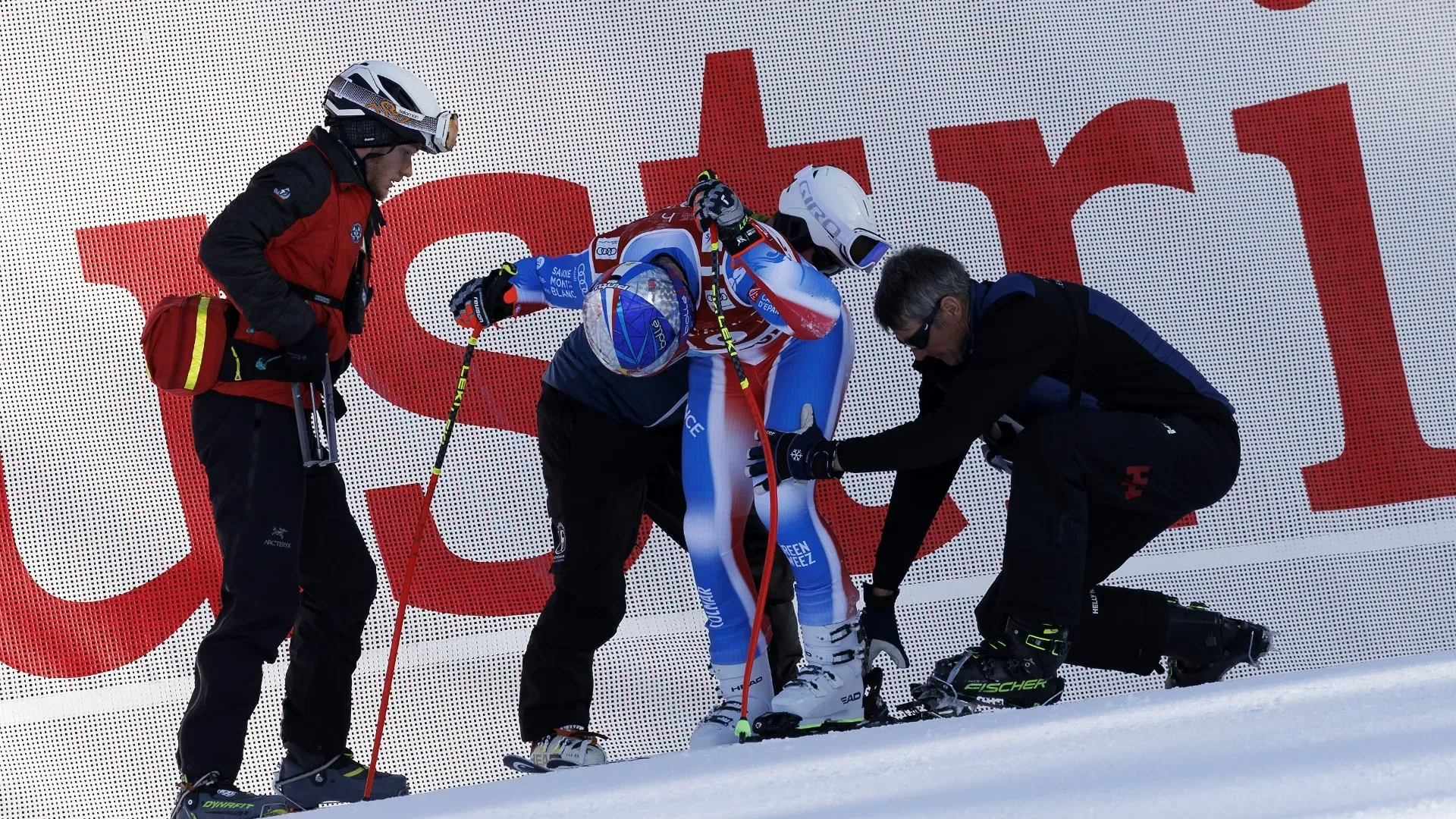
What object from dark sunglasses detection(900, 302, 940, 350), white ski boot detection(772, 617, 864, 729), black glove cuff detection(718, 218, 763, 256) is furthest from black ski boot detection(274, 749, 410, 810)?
dark sunglasses detection(900, 302, 940, 350)

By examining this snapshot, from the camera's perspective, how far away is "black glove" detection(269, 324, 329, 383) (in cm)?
229

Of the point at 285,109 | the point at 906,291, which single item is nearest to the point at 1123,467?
the point at 906,291

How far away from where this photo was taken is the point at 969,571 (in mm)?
3527

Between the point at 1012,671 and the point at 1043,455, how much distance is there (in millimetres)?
400

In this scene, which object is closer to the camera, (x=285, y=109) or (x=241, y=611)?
(x=241, y=611)

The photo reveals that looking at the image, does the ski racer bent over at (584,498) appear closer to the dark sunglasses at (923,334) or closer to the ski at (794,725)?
the ski at (794,725)

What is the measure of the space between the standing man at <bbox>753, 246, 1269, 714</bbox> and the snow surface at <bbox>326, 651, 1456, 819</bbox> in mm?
506

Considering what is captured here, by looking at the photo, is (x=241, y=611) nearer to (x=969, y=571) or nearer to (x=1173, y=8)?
(x=969, y=571)

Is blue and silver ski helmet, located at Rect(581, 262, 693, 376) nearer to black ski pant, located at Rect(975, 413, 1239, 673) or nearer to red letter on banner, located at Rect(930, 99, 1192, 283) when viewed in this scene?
black ski pant, located at Rect(975, 413, 1239, 673)

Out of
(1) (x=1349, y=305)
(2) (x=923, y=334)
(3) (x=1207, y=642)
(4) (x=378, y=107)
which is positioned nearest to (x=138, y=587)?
(4) (x=378, y=107)

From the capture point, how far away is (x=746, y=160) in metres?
3.61

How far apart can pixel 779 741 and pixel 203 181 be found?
2603 millimetres

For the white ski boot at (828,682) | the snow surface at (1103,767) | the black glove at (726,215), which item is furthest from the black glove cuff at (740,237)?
the snow surface at (1103,767)

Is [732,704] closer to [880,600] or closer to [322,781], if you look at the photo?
[880,600]
